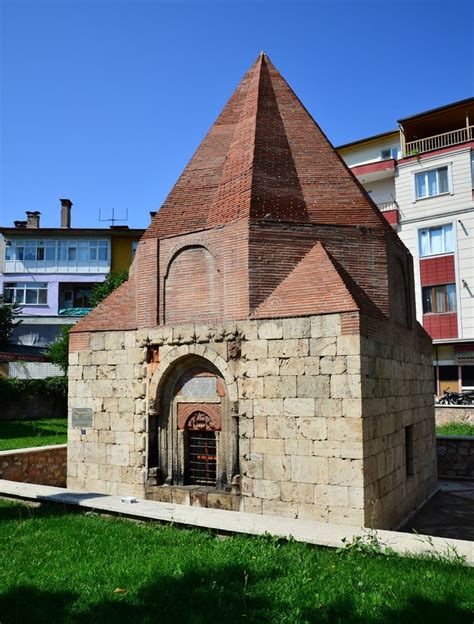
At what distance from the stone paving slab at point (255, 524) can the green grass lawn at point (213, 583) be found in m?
0.18

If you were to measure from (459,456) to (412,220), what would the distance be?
513 inches

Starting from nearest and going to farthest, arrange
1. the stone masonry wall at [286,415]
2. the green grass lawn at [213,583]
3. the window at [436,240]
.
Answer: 1. the green grass lawn at [213,583]
2. the stone masonry wall at [286,415]
3. the window at [436,240]

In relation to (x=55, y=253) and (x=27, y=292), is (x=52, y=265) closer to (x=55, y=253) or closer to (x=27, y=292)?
(x=55, y=253)

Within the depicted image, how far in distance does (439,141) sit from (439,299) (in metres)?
7.90

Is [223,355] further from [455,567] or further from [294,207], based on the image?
[455,567]

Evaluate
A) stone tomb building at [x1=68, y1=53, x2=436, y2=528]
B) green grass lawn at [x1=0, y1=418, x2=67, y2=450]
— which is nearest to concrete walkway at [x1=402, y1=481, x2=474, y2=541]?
stone tomb building at [x1=68, y1=53, x2=436, y2=528]

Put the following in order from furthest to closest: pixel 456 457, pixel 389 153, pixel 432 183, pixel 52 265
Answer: pixel 52 265
pixel 389 153
pixel 432 183
pixel 456 457

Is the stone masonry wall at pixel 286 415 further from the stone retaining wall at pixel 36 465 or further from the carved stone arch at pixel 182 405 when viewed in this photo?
the stone retaining wall at pixel 36 465

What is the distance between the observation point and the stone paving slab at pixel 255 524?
5.90 meters

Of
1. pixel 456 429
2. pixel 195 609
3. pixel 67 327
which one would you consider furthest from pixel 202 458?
pixel 67 327

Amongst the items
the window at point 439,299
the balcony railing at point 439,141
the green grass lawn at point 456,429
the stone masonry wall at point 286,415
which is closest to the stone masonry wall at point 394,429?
the stone masonry wall at point 286,415

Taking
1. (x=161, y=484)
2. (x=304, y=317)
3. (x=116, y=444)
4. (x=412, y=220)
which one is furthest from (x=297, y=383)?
(x=412, y=220)

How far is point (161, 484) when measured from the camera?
386 inches

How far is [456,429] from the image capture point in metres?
18.8
